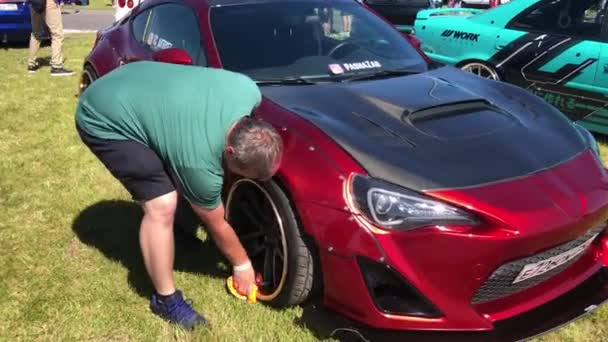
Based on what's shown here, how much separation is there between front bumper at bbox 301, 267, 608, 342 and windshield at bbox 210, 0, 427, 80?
1.30 meters

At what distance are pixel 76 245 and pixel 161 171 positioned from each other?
1.33 meters

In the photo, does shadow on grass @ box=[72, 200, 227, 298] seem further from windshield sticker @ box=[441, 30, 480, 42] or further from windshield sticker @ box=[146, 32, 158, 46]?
windshield sticker @ box=[441, 30, 480, 42]

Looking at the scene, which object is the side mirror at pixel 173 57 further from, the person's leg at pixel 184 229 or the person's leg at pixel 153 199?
the person's leg at pixel 184 229

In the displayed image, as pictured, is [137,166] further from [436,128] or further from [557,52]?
[557,52]

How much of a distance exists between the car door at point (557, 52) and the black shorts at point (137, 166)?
3841 millimetres

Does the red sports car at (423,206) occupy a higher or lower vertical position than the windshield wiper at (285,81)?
lower

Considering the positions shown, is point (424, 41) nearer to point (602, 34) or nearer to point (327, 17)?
point (602, 34)

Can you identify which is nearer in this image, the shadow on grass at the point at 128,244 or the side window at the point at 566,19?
the shadow on grass at the point at 128,244

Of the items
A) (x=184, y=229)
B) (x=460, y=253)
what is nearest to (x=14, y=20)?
(x=184, y=229)

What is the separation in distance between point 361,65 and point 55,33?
5.94m

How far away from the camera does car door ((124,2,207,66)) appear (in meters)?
3.46

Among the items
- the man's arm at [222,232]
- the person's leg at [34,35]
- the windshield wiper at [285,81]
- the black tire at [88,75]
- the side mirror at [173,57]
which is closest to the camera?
the man's arm at [222,232]

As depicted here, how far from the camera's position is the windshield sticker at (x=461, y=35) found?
568 centimetres

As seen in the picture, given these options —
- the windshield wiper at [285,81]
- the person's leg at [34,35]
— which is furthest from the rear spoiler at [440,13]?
the person's leg at [34,35]
